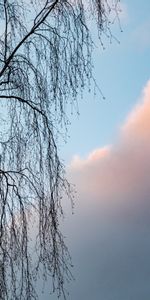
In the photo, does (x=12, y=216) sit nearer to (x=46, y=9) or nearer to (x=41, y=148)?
(x=41, y=148)

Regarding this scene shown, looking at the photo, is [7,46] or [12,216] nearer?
[12,216]

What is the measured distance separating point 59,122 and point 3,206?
3.69 feet

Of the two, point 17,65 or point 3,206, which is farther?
point 17,65

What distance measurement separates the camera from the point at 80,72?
322 inches

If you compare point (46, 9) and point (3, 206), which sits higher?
point (46, 9)

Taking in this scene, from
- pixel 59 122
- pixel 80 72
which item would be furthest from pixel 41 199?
pixel 80 72

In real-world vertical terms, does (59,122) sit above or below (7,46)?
below

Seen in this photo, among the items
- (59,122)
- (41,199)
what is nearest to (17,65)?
(59,122)

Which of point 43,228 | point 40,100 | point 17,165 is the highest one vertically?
point 40,100

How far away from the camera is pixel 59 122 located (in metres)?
8.11

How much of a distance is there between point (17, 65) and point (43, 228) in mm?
1918

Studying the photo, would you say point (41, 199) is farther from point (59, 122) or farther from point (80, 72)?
point (80, 72)

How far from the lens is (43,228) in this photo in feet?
25.4

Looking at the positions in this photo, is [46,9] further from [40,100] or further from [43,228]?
[43,228]
